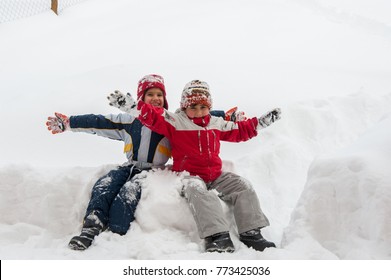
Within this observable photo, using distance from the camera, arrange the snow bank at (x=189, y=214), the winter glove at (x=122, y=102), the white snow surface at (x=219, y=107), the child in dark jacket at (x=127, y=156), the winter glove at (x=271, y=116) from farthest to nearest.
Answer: the winter glove at (x=271, y=116), the winter glove at (x=122, y=102), the child in dark jacket at (x=127, y=156), the white snow surface at (x=219, y=107), the snow bank at (x=189, y=214)

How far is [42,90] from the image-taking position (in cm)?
452

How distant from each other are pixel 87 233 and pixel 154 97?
104 cm

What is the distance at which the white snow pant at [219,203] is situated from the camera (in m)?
2.13

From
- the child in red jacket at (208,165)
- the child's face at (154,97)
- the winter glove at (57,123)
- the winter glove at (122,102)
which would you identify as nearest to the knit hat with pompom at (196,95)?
the child in red jacket at (208,165)

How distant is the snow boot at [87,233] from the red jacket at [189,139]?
58cm

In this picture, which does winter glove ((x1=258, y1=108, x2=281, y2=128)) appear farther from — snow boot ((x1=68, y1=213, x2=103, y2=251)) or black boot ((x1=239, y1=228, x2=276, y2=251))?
snow boot ((x1=68, y1=213, x2=103, y2=251))

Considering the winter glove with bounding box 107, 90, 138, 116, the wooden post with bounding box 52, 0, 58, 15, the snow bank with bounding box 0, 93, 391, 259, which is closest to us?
the snow bank with bounding box 0, 93, 391, 259

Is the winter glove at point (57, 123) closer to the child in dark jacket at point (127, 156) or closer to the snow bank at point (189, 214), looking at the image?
the child in dark jacket at point (127, 156)

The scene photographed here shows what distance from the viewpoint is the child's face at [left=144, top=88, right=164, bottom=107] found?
9.09 ft

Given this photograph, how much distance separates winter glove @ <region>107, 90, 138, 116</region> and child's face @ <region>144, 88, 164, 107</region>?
0.96ft

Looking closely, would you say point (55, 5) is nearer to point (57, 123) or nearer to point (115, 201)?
point (57, 123)

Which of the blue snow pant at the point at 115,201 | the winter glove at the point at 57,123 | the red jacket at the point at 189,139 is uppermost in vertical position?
the winter glove at the point at 57,123

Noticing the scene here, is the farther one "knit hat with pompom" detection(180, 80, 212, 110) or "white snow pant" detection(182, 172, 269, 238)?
"knit hat with pompom" detection(180, 80, 212, 110)

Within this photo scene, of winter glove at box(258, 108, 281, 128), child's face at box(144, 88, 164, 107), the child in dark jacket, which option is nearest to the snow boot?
the child in dark jacket
